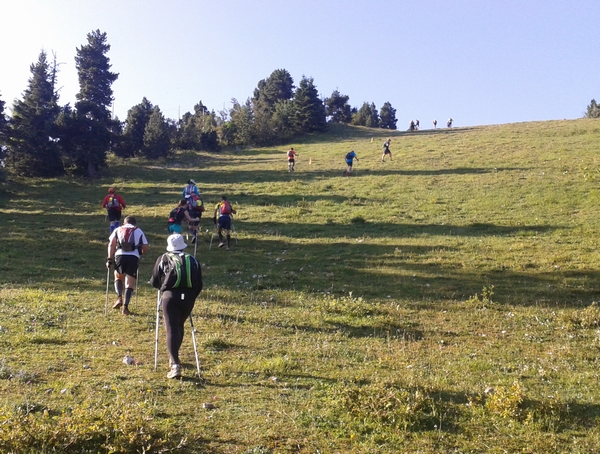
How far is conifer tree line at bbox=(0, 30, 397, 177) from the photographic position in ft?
153

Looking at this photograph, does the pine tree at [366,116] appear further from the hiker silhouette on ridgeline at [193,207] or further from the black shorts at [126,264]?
the black shorts at [126,264]

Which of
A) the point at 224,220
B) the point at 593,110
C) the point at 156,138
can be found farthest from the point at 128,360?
the point at 593,110

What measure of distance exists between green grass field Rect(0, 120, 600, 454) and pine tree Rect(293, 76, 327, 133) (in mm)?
48228

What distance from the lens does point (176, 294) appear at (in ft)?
26.8

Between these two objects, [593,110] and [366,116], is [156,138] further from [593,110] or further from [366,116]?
[593,110]

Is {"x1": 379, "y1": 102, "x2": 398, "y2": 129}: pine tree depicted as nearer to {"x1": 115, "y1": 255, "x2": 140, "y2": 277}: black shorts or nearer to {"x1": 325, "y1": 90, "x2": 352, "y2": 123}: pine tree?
{"x1": 325, "y1": 90, "x2": 352, "y2": 123}: pine tree

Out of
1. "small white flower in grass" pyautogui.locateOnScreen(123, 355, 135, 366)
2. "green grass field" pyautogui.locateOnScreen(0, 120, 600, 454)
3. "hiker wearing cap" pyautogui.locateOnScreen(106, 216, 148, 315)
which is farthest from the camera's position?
"hiker wearing cap" pyautogui.locateOnScreen(106, 216, 148, 315)

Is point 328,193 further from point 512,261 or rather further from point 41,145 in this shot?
point 41,145

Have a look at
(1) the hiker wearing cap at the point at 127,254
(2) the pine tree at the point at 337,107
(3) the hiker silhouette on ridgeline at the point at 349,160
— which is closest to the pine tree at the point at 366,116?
(2) the pine tree at the point at 337,107

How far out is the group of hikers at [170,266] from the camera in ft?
26.7

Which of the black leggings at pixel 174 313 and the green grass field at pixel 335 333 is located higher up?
the black leggings at pixel 174 313

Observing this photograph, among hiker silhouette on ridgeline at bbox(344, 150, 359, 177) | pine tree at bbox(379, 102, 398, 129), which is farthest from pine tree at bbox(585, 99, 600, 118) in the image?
hiker silhouette on ridgeline at bbox(344, 150, 359, 177)

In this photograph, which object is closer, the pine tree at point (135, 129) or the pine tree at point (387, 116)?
the pine tree at point (135, 129)

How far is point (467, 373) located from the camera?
858 cm
